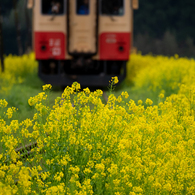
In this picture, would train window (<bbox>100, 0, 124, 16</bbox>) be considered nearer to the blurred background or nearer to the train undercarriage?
the train undercarriage

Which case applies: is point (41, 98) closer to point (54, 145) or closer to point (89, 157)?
point (54, 145)

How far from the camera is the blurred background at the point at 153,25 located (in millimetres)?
36656

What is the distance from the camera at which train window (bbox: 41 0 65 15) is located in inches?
438

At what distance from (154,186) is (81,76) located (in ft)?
26.3

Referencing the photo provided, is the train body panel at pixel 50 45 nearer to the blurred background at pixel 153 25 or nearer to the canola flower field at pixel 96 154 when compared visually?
the canola flower field at pixel 96 154

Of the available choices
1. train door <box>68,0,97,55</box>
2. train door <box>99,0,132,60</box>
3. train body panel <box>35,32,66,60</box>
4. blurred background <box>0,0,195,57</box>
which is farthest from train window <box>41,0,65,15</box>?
blurred background <box>0,0,195,57</box>

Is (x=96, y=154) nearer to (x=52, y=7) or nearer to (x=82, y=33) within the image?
(x=82, y=33)

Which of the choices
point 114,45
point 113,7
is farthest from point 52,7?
point 114,45

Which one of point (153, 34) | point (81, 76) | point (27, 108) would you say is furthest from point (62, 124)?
point (153, 34)

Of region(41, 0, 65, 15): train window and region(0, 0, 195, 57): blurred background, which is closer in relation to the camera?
region(41, 0, 65, 15): train window

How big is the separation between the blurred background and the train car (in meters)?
24.0

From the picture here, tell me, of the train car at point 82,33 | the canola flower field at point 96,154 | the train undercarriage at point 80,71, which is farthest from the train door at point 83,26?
the canola flower field at point 96,154

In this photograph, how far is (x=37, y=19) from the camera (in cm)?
1112

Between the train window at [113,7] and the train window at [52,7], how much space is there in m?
1.12
